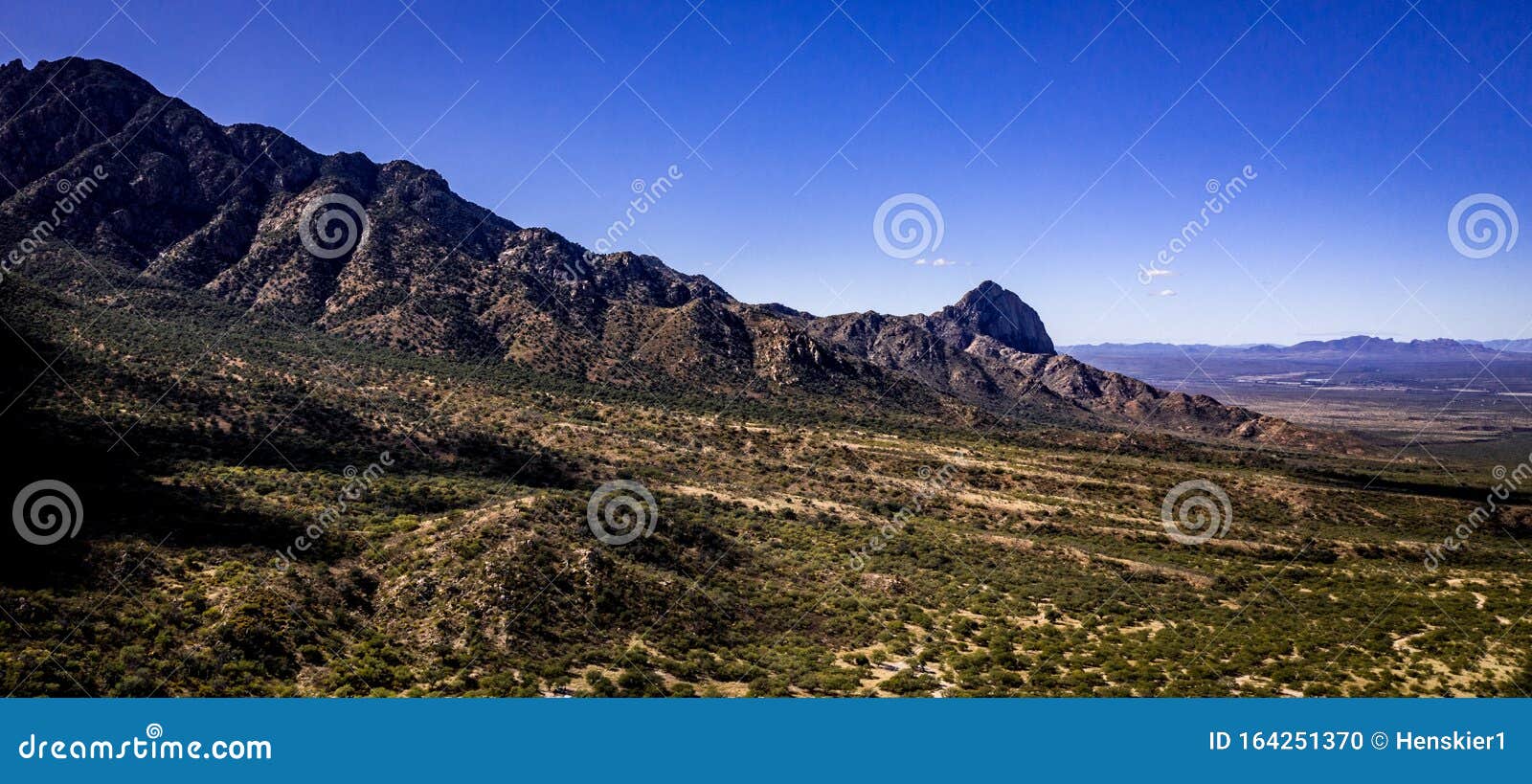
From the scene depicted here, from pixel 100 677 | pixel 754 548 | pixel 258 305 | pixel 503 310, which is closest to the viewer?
pixel 100 677

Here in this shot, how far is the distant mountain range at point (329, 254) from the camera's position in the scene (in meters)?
93.9

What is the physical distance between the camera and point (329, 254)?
105 metres

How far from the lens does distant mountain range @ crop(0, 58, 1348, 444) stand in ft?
308

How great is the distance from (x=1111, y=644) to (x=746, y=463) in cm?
4344

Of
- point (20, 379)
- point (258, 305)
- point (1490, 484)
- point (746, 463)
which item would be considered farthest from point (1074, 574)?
point (1490, 484)

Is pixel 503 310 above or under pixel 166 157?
under

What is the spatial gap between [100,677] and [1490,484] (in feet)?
524

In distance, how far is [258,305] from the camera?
302ft

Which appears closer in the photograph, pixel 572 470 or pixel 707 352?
pixel 572 470

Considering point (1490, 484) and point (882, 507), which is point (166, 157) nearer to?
point (882, 507)

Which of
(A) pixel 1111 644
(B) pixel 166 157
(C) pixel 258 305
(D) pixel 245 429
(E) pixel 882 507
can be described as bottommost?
(A) pixel 1111 644

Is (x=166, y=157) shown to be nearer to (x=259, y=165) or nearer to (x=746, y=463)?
(x=259, y=165)

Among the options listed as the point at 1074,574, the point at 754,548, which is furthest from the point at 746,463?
the point at 1074,574

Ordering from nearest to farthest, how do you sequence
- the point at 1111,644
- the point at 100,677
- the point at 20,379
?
the point at 100,677, the point at 1111,644, the point at 20,379
